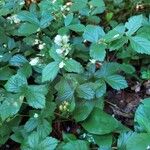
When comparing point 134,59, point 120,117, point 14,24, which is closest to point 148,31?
point 134,59

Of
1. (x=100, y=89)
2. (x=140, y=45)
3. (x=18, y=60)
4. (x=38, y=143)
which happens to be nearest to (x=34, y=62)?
(x=18, y=60)

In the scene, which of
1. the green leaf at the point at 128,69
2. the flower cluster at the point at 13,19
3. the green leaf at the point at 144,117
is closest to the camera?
the green leaf at the point at 144,117

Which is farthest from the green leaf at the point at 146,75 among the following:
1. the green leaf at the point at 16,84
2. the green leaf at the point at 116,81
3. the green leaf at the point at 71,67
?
the green leaf at the point at 16,84

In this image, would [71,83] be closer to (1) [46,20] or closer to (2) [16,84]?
(2) [16,84]

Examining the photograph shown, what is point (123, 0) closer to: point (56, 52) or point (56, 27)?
point (56, 27)

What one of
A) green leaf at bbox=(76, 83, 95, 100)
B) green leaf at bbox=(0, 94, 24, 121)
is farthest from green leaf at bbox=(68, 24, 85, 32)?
green leaf at bbox=(0, 94, 24, 121)

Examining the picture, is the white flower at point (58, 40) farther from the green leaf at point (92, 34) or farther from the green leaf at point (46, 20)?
the green leaf at point (46, 20)
